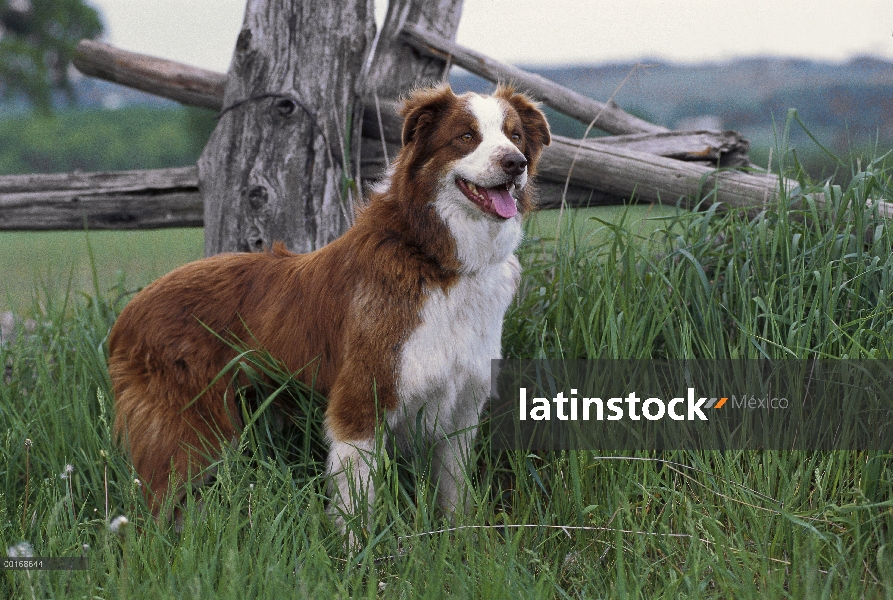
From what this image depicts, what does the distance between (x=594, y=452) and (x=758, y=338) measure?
822mm

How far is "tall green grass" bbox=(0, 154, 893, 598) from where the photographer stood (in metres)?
2.41


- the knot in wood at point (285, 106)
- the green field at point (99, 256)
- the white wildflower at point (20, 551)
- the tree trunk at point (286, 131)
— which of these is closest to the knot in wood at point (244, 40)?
the tree trunk at point (286, 131)

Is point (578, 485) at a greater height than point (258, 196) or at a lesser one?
lesser

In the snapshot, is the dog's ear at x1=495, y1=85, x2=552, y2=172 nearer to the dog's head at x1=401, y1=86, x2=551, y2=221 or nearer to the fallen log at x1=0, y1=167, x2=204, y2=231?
the dog's head at x1=401, y1=86, x2=551, y2=221

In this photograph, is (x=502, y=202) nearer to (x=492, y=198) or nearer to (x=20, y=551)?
(x=492, y=198)

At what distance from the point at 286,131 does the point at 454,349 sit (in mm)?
1783

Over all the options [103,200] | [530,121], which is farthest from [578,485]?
[103,200]

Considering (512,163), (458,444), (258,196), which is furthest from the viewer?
(258,196)

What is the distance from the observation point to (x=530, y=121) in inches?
124

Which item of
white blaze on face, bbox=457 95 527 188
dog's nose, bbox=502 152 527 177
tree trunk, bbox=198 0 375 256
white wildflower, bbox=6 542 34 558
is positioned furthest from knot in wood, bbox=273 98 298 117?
white wildflower, bbox=6 542 34 558

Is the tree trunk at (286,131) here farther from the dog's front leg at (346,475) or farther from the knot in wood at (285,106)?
the dog's front leg at (346,475)

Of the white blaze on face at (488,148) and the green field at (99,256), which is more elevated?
the white blaze on face at (488,148)

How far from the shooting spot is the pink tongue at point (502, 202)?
110 inches

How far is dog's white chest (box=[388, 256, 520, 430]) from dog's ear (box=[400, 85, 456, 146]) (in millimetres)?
550
